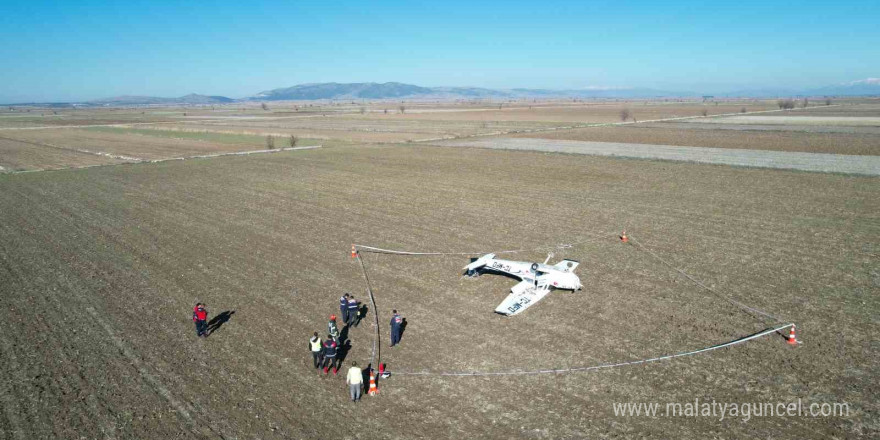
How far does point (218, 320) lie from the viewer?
55.2 ft

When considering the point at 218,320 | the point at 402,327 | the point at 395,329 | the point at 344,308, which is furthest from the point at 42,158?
the point at 395,329

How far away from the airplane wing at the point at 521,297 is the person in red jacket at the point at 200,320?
9.64 metres

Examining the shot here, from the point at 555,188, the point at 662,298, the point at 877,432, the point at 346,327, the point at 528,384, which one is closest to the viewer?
the point at 877,432

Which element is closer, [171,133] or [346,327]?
[346,327]

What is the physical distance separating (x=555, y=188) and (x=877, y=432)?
28.3 metres

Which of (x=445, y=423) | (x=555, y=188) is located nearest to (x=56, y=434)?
(x=445, y=423)

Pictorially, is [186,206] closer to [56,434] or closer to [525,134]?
[56,434]

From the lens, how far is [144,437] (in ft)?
36.4

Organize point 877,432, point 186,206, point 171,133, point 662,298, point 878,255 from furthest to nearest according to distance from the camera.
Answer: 1. point 171,133
2. point 186,206
3. point 878,255
4. point 662,298
5. point 877,432

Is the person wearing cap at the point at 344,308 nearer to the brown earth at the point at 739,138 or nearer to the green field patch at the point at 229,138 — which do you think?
the green field patch at the point at 229,138

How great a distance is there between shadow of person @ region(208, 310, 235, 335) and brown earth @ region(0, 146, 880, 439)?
30 cm

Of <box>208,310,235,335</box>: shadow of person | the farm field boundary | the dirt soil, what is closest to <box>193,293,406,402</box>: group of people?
<box>208,310,235,335</box>: shadow of person

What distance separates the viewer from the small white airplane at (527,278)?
682 inches

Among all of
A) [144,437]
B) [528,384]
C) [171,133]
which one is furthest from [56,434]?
[171,133]
